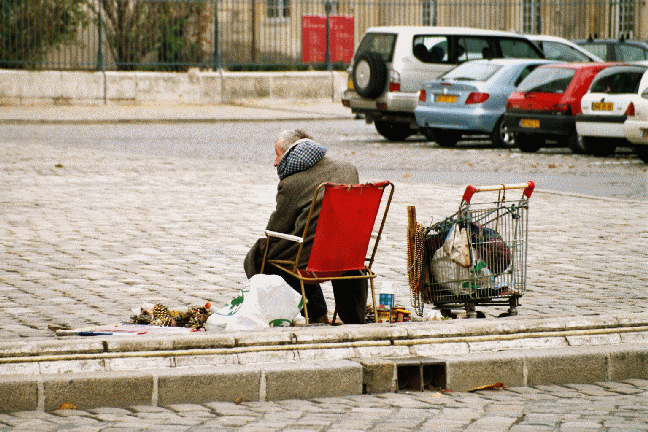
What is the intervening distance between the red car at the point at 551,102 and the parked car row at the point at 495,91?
2cm

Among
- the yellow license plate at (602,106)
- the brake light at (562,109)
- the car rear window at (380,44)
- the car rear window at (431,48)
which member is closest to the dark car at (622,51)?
the car rear window at (431,48)

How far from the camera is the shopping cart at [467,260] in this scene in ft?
20.2

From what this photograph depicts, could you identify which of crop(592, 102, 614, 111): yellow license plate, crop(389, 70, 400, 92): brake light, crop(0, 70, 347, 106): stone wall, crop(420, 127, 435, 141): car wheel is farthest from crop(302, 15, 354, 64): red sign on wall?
crop(592, 102, 614, 111): yellow license plate

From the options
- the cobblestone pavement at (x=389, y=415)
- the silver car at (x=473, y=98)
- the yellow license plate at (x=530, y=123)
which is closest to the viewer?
the cobblestone pavement at (x=389, y=415)

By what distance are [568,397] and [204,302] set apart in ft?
8.25

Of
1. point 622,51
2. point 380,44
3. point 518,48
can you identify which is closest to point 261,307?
point 380,44

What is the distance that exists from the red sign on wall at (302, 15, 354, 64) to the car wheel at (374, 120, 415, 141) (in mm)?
10089

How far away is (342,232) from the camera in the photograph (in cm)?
608

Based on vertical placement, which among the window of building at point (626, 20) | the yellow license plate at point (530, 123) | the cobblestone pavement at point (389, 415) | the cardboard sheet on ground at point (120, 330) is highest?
the window of building at point (626, 20)

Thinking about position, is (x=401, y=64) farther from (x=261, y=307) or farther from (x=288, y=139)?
(x=261, y=307)

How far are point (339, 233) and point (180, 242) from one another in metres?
3.41

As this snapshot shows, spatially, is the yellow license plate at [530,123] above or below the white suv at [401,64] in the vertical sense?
below

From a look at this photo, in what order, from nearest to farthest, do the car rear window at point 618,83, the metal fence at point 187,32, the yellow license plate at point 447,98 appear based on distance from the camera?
the car rear window at point 618,83 → the yellow license plate at point 447,98 → the metal fence at point 187,32

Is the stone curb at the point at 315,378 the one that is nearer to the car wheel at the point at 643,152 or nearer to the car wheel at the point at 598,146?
the car wheel at the point at 643,152
